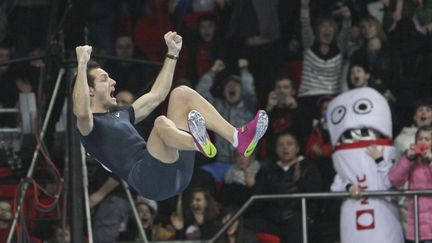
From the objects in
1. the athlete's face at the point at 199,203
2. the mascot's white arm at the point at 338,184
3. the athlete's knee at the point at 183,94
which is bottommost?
the athlete's face at the point at 199,203

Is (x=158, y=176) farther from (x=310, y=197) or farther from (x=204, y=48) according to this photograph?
(x=204, y=48)

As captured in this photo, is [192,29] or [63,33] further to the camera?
[192,29]

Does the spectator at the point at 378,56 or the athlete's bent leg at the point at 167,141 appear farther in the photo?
the spectator at the point at 378,56

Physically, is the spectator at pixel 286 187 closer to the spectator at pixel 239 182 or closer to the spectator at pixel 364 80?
the spectator at pixel 239 182

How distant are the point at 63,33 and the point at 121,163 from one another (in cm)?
202

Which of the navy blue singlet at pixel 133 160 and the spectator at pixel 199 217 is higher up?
the navy blue singlet at pixel 133 160

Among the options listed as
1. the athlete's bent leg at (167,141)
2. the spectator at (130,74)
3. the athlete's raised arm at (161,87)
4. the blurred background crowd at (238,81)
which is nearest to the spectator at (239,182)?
the blurred background crowd at (238,81)

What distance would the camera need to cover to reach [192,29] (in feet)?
54.5

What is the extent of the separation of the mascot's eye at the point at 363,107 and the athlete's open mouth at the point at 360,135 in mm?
168

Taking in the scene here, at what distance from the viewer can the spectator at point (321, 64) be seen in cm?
1570

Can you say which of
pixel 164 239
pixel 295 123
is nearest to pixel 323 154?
pixel 295 123

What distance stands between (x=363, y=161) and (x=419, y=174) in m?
0.57

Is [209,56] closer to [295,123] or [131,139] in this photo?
[295,123]

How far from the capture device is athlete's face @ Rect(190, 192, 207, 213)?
14.9 metres
